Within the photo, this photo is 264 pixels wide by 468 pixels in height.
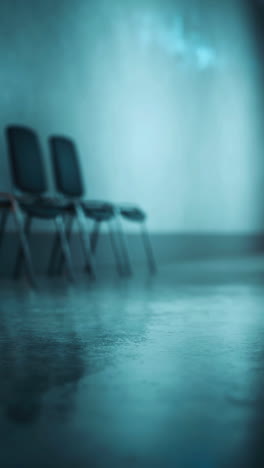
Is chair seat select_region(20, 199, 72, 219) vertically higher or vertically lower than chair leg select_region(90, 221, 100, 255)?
higher

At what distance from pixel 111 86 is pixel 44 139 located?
50.8 inches

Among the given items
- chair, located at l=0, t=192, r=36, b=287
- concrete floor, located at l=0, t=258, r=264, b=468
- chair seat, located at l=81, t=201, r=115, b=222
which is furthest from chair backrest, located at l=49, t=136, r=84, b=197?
concrete floor, located at l=0, t=258, r=264, b=468

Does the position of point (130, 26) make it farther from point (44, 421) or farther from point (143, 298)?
point (44, 421)

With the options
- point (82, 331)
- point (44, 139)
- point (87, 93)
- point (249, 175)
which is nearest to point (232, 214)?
point (249, 175)

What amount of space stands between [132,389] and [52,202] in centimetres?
308

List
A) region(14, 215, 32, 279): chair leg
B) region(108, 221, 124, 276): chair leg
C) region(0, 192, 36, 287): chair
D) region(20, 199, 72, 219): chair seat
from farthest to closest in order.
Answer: region(108, 221, 124, 276): chair leg < region(14, 215, 32, 279): chair leg < region(20, 199, 72, 219): chair seat < region(0, 192, 36, 287): chair

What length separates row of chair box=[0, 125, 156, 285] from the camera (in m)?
3.76

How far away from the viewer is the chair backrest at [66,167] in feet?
14.6

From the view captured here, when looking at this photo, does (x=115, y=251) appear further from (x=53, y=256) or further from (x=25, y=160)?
(x=25, y=160)

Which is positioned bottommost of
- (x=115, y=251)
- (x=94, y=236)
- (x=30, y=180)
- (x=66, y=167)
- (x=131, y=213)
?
(x=115, y=251)

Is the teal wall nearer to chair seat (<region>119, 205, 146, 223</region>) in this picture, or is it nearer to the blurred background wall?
the blurred background wall

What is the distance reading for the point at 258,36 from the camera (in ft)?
30.6

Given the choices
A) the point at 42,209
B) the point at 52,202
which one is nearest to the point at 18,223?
the point at 42,209

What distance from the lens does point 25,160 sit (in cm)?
405
